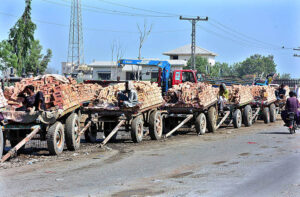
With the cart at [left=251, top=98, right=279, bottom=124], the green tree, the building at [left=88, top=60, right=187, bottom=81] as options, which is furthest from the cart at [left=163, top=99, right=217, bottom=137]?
the green tree

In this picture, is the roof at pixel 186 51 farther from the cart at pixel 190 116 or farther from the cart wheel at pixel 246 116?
the cart at pixel 190 116

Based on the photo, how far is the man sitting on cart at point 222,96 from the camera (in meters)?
22.9

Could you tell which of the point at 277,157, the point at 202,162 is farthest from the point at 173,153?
the point at 277,157

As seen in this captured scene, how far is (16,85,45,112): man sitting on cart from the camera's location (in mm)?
13820

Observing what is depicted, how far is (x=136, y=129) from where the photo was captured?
54.6 feet

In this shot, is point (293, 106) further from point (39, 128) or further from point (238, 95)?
point (39, 128)

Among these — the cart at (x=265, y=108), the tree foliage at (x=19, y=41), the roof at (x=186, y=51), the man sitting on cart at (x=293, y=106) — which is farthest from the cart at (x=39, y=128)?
the roof at (x=186, y=51)

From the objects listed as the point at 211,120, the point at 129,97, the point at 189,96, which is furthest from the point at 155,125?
the point at 211,120

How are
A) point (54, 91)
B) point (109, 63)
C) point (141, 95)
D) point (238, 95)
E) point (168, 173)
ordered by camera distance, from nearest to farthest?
point (168, 173), point (54, 91), point (141, 95), point (238, 95), point (109, 63)

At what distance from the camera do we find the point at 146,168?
450 inches

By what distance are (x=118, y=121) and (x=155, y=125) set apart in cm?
171

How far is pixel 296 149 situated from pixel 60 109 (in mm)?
6899

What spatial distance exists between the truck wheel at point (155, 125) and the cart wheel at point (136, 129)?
709mm

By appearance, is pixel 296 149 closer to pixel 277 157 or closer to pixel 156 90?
pixel 277 157
